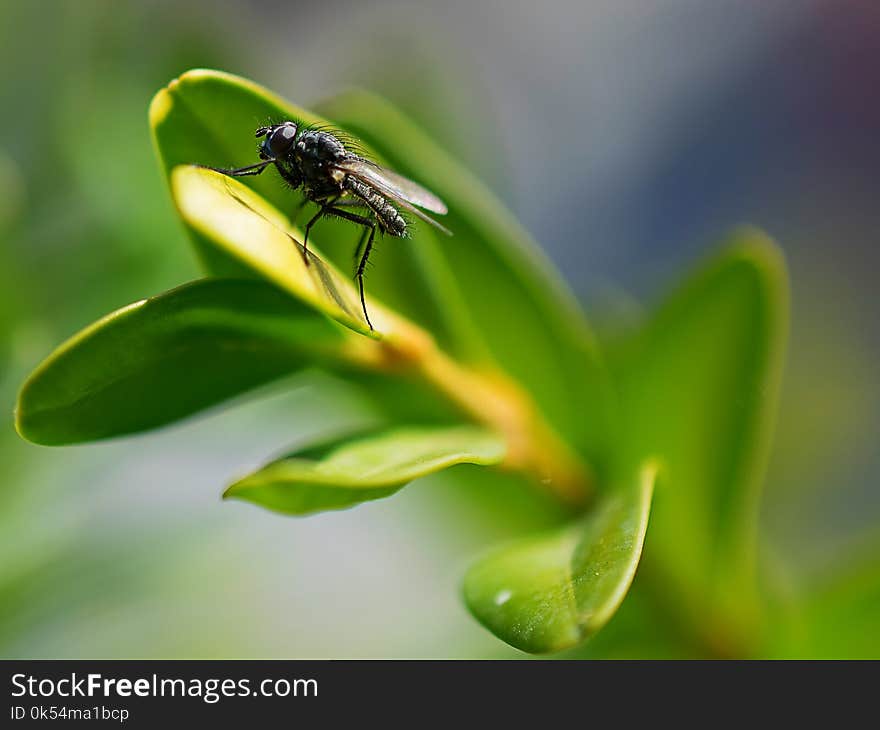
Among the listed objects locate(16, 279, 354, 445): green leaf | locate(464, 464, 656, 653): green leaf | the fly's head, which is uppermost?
the fly's head

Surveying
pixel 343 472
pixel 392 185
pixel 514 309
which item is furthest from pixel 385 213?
pixel 343 472

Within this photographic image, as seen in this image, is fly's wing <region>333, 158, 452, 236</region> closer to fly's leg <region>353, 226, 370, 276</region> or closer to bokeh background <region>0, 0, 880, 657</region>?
fly's leg <region>353, 226, 370, 276</region>

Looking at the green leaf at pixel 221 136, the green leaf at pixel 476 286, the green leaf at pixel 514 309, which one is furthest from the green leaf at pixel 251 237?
the green leaf at pixel 514 309

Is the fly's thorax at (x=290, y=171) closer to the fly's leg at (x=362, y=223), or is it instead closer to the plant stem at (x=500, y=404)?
the fly's leg at (x=362, y=223)

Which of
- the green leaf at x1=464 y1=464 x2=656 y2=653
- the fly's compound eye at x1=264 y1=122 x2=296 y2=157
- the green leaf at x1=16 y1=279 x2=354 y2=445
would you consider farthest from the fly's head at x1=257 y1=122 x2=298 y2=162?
the green leaf at x1=464 y1=464 x2=656 y2=653
